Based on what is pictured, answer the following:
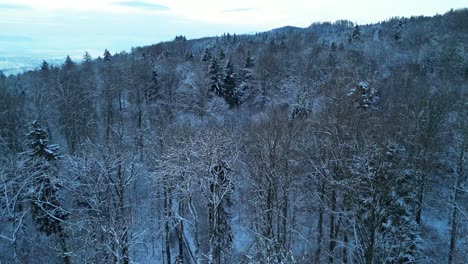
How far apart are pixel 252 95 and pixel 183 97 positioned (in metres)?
10.2

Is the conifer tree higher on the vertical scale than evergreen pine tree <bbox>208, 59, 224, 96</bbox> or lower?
lower

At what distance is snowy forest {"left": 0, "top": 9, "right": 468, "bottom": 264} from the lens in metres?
14.2

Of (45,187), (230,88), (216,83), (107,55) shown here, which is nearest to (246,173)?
(45,187)

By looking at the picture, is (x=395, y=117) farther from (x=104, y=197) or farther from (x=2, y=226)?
(x=2, y=226)

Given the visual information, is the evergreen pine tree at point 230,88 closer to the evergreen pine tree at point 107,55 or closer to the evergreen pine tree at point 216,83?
the evergreen pine tree at point 216,83

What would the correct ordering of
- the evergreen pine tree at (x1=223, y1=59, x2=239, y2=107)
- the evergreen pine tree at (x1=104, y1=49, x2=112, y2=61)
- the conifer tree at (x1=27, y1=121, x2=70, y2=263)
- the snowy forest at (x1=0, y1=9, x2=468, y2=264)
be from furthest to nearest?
the evergreen pine tree at (x1=104, y1=49, x2=112, y2=61)
the evergreen pine tree at (x1=223, y1=59, x2=239, y2=107)
the conifer tree at (x1=27, y1=121, x2=70, y2=263)
the snowy forest at (x1=0, y1=9, x2=468, y2=264)

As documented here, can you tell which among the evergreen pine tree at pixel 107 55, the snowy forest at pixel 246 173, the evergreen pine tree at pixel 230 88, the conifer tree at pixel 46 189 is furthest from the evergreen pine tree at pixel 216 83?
the evergreen pine tree at pixel 107 55

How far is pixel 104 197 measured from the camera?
623 inches

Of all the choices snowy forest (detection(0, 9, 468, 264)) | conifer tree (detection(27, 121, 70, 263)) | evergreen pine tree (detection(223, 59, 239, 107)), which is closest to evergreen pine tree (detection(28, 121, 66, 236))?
conifer tree (detection(27, 121, 70, 263))

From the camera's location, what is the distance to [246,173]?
22.9 m

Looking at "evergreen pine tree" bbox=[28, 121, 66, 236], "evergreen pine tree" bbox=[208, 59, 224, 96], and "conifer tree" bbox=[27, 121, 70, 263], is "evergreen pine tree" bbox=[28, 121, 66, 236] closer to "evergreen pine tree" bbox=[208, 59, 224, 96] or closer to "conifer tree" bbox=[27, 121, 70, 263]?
"conifer tree" bbox=[27, 121, 70, 263]

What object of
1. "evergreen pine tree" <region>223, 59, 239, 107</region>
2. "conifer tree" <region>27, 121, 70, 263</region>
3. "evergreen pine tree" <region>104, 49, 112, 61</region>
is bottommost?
"conifer tree" <region>27, 121, 70, 263</region>

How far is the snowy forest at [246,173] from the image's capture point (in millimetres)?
14172

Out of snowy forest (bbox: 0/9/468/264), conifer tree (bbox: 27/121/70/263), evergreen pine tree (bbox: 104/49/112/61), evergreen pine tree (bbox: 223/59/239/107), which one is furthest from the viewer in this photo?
evergreen pine tree (bbox: 104/49/112/61)
